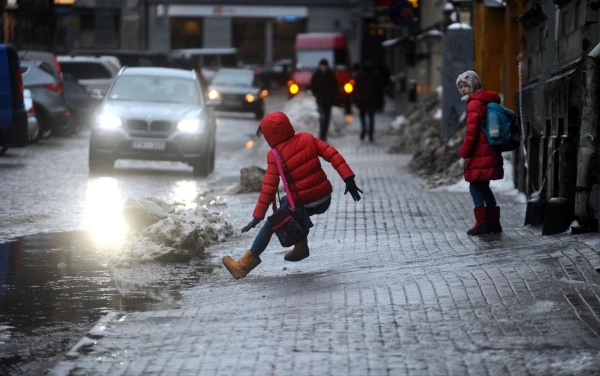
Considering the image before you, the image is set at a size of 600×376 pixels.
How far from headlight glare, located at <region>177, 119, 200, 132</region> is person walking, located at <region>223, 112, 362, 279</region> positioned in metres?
10.4

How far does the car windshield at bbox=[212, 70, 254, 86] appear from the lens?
137ft

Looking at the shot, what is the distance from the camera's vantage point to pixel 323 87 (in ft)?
91.6

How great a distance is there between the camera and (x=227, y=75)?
42.5 metres

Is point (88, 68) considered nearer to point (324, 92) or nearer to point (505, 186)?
point (324, 92)

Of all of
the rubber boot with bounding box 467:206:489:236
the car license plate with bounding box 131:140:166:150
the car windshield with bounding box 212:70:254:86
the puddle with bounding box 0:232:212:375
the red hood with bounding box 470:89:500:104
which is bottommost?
the puddle with bounding box 0:232:212:375

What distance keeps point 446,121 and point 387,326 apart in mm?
16171

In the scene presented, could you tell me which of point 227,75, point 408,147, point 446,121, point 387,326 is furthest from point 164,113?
point 227,75

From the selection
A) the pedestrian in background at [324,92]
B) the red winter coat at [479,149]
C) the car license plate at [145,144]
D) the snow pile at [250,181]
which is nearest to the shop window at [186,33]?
the pedestrian in background at [324,92]

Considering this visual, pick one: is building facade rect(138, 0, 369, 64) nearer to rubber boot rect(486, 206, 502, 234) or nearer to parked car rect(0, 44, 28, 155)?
parked car rect(0, 44, 28, 155)

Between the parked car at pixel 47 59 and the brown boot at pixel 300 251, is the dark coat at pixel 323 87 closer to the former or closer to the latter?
Result: the parked car at pixel 47 59

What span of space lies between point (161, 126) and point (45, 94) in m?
8.74

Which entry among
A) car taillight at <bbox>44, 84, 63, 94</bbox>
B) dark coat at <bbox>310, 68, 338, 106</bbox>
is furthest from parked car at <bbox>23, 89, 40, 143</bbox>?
dark coat at <bbox>310, 68, 338, 106</bbox>

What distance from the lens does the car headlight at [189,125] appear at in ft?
65.3

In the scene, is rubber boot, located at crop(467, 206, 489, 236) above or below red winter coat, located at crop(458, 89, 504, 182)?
below
